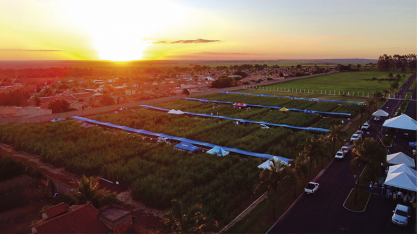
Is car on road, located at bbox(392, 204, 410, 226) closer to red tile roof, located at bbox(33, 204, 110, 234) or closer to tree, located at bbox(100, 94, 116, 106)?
red tile roof, located at bbox(33, 204, 110, 234)

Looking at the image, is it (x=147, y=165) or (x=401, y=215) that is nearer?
(x=401, y=215)

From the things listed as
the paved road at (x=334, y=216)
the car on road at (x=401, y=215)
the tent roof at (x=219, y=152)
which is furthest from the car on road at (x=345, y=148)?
the tent roof at (x=219, y=152)

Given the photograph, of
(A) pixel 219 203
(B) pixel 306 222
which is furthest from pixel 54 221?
(B) pixel 306 222

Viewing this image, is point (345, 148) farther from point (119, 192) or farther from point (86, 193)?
point (86, 193)

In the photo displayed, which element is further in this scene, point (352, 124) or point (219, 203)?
point (352, 124)

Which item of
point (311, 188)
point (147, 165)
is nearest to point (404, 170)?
point (311, 188)

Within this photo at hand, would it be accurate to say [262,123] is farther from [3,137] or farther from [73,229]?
[3,137]
